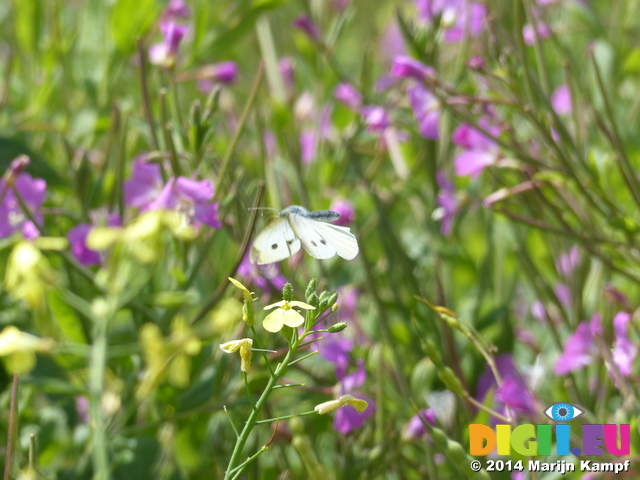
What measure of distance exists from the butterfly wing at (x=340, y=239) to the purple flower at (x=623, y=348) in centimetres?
43

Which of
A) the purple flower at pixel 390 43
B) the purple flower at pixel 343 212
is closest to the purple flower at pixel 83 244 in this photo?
the purple flower at pixel 343 212

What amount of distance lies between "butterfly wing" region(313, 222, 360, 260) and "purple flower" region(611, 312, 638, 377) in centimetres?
43

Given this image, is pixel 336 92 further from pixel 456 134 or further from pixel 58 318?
pixel 58 318

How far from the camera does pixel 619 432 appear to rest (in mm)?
714

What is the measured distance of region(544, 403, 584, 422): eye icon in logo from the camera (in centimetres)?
70

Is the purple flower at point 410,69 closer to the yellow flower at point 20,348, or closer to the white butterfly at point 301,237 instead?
the white butterfly at point 301,237

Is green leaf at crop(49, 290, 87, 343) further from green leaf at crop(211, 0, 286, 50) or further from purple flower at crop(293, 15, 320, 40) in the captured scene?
purple flower at crop(293, 15, 320, 40)

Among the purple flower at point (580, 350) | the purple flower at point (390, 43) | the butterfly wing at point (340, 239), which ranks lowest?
the purple flower at point (390, 43)

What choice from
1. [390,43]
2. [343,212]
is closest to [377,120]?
[343,212]

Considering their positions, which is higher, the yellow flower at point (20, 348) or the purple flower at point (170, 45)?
the yellow flower at point (20, 348)

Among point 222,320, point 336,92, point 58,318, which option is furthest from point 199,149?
point 336,92

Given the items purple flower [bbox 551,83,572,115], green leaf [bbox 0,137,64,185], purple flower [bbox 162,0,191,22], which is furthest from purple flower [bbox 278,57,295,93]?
green leaf [bbox 0,137,64,185]

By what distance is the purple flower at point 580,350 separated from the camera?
33.2 inches

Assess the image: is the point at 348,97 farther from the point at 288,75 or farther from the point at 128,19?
the point at 128,19
